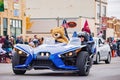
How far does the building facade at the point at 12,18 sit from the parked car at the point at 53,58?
3464 centimetres

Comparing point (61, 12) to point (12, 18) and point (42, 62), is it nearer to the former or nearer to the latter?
point (12, 18)

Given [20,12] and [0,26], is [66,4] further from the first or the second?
[0,26]

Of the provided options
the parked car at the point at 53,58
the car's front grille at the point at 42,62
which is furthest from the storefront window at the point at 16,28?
the car's front grille at the point at 42,62

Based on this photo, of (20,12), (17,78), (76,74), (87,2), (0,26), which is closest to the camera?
(17,78)

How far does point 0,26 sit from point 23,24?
5.98m

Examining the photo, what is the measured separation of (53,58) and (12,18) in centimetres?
3849

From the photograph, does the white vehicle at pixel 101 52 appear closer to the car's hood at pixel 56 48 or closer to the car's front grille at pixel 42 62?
the car's hood at pixel 56 48

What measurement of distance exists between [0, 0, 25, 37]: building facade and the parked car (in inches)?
1364

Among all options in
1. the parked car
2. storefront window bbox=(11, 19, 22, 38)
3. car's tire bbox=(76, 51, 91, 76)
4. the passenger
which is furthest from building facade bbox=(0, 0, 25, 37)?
car's tire bbox=(76, 51, 91, 76)

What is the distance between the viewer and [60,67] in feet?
53.6

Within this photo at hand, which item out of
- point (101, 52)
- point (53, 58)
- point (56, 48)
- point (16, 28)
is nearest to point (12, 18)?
point (16, 28)

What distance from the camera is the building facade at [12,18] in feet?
172

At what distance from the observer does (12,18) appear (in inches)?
2140

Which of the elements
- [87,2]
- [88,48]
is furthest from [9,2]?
[88,48]
